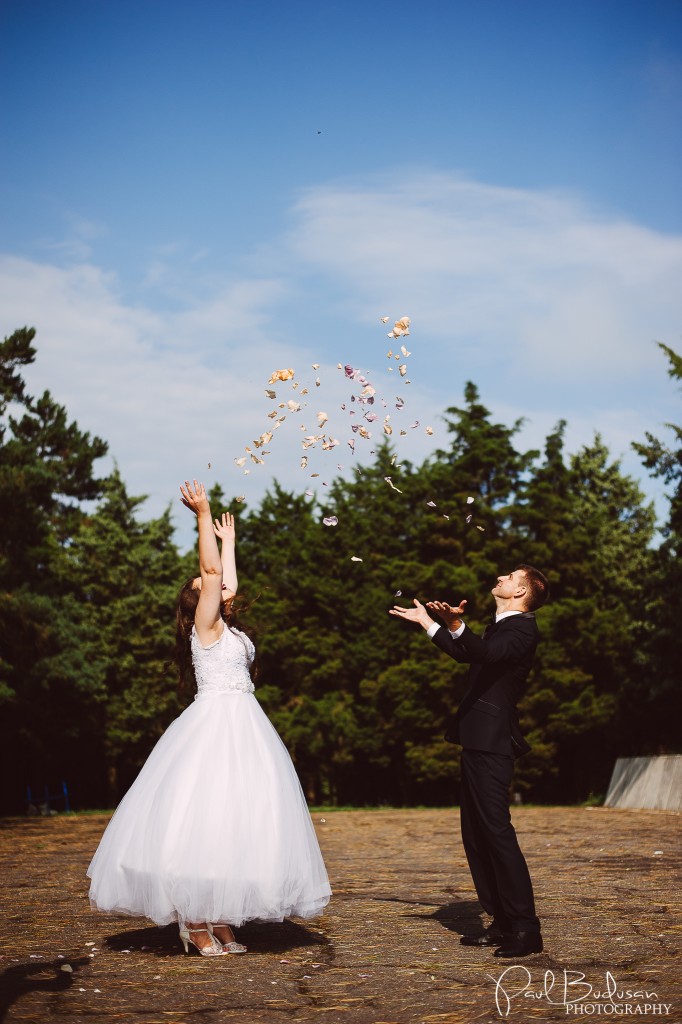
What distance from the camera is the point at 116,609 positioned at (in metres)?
52.6

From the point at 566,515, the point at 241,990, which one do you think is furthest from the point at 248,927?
the point at 566,515

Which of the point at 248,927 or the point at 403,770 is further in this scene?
the point at 403,770

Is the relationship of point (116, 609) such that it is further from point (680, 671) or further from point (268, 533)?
point (680, 671)

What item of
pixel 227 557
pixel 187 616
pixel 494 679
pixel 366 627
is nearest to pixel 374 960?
pixel 494 679

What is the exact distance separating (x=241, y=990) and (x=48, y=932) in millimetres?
2478

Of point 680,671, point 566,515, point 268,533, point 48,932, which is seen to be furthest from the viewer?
point 268,533

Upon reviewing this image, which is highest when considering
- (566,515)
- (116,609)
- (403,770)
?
(566,515)

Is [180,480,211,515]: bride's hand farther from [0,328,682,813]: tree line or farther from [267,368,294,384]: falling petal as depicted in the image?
[0,328,682,813]: tree line

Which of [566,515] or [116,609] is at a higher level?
[566,515]

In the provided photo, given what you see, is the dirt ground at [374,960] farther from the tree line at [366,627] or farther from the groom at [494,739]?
the tree line at [366,627]

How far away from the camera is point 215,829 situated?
6496 millimetres

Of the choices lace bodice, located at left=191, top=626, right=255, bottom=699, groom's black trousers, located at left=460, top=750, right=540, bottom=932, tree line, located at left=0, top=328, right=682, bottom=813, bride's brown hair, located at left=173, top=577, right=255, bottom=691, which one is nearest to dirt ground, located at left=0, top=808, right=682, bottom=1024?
groom's black trousers, located at left=460, top=750, right=540, bottom=932

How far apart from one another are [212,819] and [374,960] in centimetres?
122

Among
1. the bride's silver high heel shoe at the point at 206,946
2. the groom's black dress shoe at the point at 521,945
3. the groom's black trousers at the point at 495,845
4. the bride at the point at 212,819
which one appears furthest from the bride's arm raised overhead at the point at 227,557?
the groom's black dress shoe at the point at 521,945
